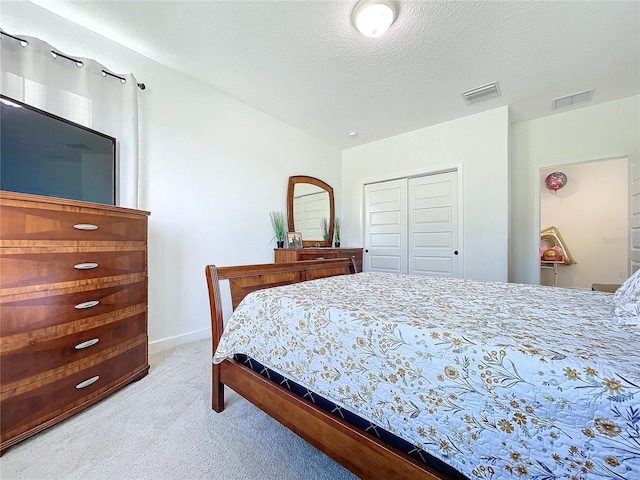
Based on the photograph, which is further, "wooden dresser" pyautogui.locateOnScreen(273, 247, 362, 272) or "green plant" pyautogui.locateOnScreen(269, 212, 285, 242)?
"green plant" pyautogui.locateOnScreen(269, 212, 285, 242)

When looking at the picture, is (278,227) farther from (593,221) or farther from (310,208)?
(593,221)

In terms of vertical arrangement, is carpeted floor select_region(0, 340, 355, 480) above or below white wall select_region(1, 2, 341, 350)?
below

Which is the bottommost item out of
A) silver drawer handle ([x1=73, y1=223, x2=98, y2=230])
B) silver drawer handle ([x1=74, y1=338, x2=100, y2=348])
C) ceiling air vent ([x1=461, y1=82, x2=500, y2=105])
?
silver drawer handle ([x1=74, y1=338, x2=100, y2=348])

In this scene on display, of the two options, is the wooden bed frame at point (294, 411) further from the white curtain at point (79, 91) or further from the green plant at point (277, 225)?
the green plant at point (277, 225)

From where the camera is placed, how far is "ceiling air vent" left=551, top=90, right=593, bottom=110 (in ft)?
8.84

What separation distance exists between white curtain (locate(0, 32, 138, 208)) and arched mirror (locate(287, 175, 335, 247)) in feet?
6.09

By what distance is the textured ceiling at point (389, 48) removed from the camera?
5.70ft

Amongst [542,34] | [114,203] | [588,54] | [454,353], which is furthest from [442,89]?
[114,203]

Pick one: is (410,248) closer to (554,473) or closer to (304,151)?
(304,151)

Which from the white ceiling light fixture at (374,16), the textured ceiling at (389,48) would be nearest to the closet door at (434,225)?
the textured ceiling at (389,48)

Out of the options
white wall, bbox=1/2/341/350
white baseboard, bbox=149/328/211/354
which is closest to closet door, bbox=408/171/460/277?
white wall, bbox=1/2/341/350

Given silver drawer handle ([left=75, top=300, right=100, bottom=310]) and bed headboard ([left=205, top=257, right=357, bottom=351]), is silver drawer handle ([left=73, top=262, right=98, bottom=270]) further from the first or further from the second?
bed headboard ([left=205, top=257, right=357, bottom=351])

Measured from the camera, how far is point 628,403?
51 centimetres

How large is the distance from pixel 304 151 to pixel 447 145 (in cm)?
199
